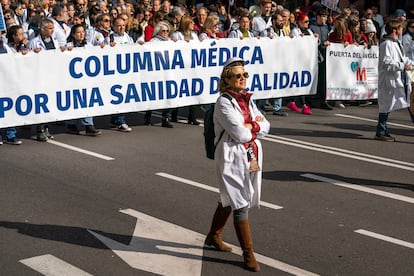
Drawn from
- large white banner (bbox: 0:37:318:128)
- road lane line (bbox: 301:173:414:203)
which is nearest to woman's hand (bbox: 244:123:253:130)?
road lane line (bbox: 301:173:414:203)

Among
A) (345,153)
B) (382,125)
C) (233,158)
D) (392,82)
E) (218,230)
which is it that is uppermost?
(233,158)

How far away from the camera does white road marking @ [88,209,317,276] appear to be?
725cm

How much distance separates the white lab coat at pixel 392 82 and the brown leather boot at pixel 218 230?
629 centimetres

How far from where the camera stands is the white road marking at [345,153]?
11.6 m

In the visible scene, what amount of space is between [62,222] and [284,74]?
7.99 meters

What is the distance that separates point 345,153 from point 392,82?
1.74 meters

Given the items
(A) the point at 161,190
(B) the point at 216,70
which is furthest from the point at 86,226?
(B) the point at 216,70

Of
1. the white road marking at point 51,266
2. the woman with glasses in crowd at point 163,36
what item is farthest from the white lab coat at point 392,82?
the white road marking at point 51,266

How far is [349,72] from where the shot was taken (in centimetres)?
1652

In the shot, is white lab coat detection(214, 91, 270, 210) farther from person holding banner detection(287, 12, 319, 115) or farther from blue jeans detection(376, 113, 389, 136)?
person holding banner detection(287, 12, 319, 115)

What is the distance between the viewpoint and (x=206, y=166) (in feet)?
36.8

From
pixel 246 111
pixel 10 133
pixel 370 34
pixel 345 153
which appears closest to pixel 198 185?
pixel 246 111

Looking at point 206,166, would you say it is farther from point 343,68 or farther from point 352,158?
point 343,68

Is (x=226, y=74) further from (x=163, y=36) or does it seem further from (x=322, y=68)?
→ (x=322, y=68)
